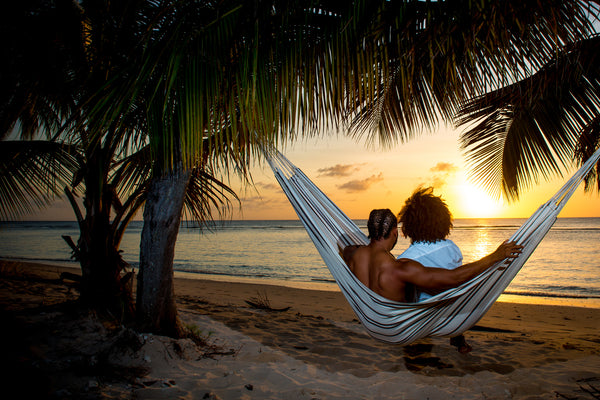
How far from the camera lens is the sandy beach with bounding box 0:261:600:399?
168 centimetres

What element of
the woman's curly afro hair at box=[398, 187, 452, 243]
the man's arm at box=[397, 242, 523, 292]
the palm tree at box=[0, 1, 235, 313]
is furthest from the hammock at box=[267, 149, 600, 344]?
the palm tree at box=[0, 1, 235, 313]

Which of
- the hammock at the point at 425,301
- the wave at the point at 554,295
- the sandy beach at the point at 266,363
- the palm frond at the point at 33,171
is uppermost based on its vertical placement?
the palm frond at the point at 33,171

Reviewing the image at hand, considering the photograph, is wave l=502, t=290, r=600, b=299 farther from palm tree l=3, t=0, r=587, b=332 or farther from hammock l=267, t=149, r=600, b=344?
palm tree l=3, t=0, r=587, b=332

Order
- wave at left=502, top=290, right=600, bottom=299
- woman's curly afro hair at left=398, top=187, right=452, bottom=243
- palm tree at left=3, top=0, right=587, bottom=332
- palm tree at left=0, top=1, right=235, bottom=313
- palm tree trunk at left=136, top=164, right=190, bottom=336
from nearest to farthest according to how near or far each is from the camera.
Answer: palm tree at left=3, top=0, right=587, bottom=332
woman's curly afro hair at left=398, top=187, right=452, bottom=243
palm tree trunk at left=136, top=164, right=190, bottom=336
palm tree at left=0, top=1, right=235, bottom=313
wave at left=502, top=290, right=600, bottom=299

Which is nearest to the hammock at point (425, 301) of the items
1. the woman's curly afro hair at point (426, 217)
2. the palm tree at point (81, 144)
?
the woman's curly afro hair at point (426, 217)

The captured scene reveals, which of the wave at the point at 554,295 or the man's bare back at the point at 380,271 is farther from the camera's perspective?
the wave at the point at 554,295

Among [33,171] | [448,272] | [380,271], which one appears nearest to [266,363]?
[380,271]

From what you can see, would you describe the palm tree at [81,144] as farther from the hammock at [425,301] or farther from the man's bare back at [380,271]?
the man's bare back at [380,271]

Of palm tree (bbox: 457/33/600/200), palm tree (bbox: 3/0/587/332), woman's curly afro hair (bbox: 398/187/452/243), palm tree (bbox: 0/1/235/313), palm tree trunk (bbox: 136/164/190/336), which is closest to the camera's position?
palm tree (bbox: 3/0/587/332)

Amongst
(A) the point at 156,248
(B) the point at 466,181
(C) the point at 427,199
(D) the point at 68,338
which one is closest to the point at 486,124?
(B) the point at 466,181

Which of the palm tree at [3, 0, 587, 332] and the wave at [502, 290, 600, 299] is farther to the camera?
the wave at [502, 290, 600, 299]

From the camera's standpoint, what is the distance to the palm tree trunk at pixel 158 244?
2.05 m

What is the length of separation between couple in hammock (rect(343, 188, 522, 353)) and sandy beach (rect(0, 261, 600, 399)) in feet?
1.78

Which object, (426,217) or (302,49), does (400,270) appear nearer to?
(426,217)
